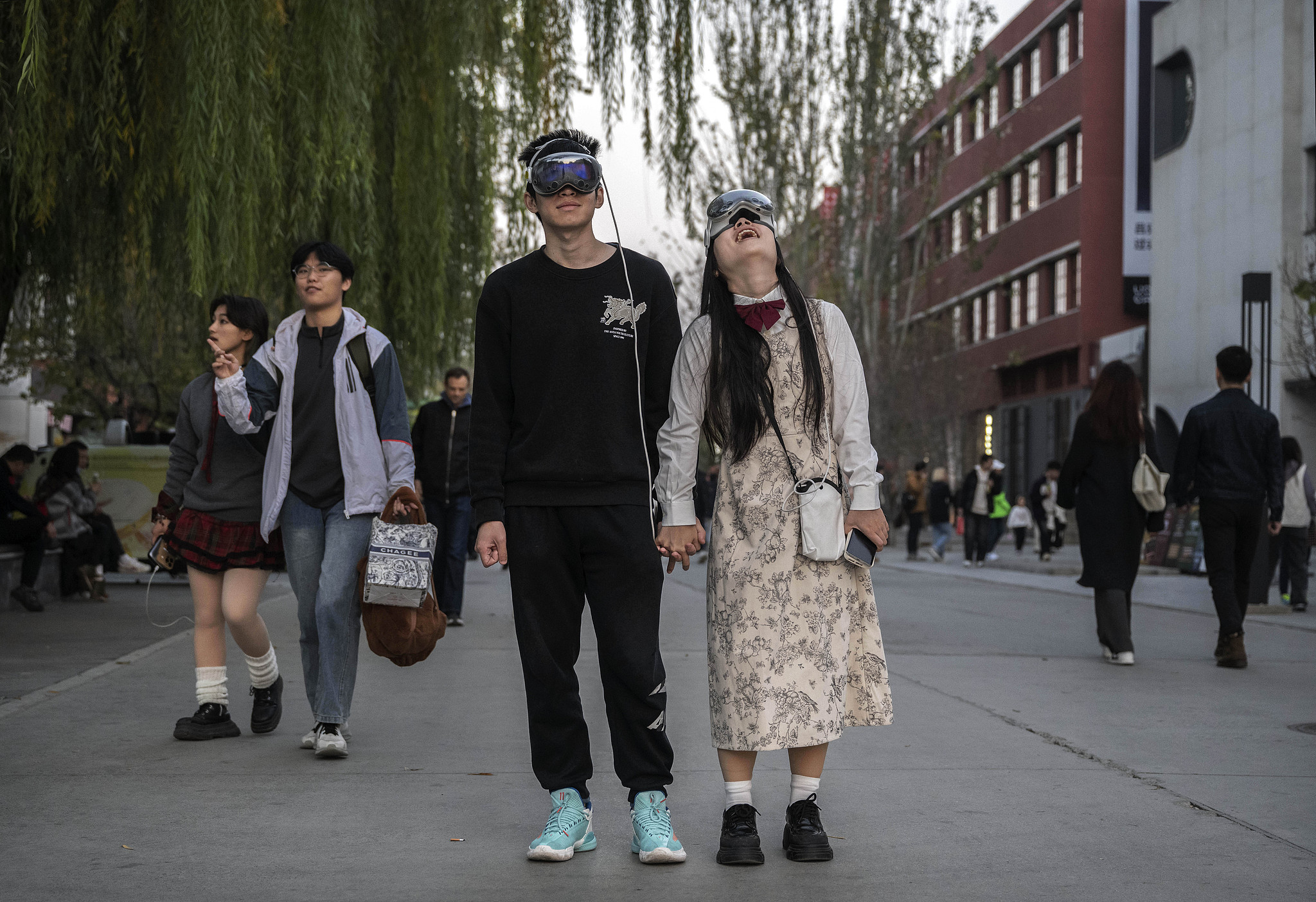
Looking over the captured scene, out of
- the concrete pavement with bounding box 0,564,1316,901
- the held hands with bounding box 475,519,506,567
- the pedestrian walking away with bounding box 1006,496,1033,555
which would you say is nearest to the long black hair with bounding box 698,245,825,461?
the held hands with bounding box 475,519,506,567

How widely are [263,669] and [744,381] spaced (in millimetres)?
Answer: 2917

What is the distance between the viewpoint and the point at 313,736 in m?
5.74

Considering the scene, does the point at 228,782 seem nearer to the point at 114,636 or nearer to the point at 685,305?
the point at 114,636

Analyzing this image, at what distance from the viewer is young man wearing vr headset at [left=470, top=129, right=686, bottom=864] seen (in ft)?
13.6

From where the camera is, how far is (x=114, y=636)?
10.1 metres

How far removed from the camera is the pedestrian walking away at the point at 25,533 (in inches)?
476

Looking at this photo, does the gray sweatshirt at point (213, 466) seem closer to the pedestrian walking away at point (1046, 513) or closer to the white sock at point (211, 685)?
the white sock at point (211, 685)

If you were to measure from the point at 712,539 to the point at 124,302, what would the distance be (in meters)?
7.42

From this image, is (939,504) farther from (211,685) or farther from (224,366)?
(224,366)

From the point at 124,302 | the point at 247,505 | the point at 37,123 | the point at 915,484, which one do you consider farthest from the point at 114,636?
the point at 915,484

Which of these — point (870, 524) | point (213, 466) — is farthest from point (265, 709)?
point (870, 524)

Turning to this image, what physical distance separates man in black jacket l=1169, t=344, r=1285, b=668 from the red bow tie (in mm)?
5764

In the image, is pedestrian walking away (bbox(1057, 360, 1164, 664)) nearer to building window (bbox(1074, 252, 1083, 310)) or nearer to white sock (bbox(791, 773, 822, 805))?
white sock (bbox(791, 773, 822, 805))

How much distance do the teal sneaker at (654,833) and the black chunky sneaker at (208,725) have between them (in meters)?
2.46
